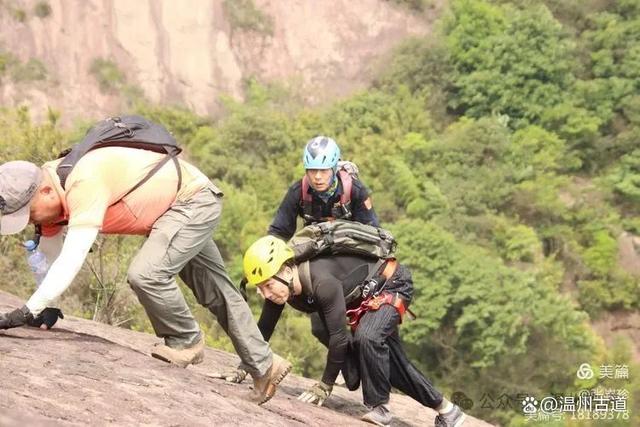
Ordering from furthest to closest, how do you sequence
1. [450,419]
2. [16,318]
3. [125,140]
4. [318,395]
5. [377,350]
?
[450,419]
[318,395]
[377,350]
[125,140]
[16,318]

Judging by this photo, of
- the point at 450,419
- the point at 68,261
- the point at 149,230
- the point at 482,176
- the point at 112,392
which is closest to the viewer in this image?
the point at 112,392

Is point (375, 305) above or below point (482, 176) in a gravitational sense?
below

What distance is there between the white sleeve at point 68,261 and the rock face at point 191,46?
28.2 metres

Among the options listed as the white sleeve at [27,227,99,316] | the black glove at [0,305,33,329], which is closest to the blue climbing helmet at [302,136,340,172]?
the white sleeve at [27,227,99,316]

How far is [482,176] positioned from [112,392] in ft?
81.3

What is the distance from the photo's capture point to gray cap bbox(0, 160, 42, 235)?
4.81 m

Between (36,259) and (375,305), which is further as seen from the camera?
(375,305)

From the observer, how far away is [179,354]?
5.80 meters

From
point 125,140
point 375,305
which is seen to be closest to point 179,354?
point 375,305

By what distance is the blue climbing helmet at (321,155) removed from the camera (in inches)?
254

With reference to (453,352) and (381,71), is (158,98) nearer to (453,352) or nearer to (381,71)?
(381,71)

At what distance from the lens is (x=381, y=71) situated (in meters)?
35.8

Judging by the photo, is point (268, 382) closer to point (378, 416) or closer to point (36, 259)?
point (378, 416)

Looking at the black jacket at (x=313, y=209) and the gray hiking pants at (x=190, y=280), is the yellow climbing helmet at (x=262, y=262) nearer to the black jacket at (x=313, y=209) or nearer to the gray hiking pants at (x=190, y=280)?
the gray hiking pants at (x=190, y=280)
